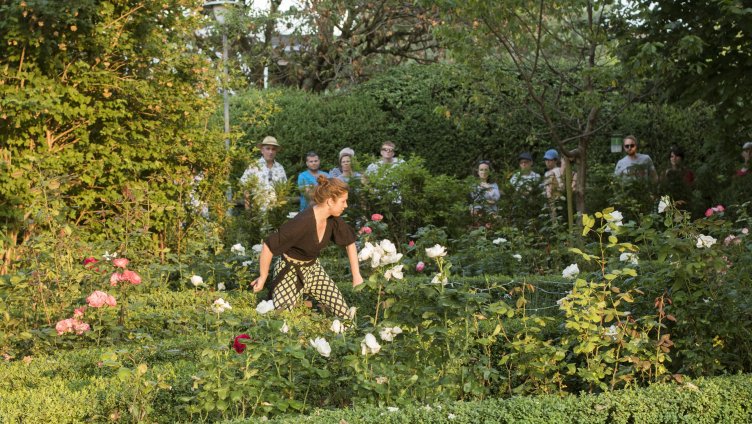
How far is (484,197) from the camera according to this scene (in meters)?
11.3

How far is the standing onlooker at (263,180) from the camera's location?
11219 mm

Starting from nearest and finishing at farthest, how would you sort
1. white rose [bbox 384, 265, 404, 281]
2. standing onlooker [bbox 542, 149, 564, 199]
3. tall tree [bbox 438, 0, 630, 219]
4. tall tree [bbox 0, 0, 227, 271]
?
white rose [bbox 384, 265, 404, 281] < tall tree [bbox 0, 0, 227, 271] < tall tree [bbox 438, 0, 630, 219] < standing onlooker [bbox 542, 149, 564, 199]

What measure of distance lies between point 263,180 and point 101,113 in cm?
316

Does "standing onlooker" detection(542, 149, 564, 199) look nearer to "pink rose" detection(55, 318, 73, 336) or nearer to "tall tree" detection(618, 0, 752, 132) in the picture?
"tall tree" detection(618, 0, 752, 132)

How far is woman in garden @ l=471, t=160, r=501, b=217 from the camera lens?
11.1 meters

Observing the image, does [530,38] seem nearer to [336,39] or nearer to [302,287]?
[302,287]

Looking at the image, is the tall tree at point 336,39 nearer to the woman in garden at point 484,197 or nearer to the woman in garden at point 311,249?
the woman in garden at point 484,197

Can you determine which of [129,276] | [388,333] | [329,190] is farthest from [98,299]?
[329,190]

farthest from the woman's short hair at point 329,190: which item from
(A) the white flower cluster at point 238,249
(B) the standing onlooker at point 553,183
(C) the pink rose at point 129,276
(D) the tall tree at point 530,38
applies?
(B) the standing onlooker at point 553,183

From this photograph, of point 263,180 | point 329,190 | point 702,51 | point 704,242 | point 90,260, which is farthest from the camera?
point 263,180

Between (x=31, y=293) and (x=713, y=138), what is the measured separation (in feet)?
26.7

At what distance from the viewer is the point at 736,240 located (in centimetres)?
666

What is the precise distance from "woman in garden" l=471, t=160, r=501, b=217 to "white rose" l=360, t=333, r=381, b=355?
262 inches

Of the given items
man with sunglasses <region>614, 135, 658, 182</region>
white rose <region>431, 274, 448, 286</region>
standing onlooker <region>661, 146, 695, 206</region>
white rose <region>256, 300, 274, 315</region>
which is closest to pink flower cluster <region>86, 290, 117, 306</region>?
white rose <region>256, 300, 274, 315</region>
